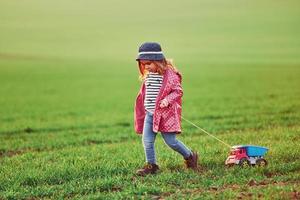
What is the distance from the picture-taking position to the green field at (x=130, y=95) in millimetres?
9562

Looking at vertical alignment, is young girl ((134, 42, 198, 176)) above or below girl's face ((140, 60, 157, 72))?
below

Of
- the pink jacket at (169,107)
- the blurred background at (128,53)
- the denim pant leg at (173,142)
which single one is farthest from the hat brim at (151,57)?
the blurred background at (128,53)

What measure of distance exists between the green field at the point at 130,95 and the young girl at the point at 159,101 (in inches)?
14.7

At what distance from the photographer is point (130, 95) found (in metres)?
33.1

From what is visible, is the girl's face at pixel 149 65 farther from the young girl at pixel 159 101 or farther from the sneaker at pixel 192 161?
the sneaker at pixel 192 161

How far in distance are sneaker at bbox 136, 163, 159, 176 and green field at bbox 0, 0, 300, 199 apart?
12cm

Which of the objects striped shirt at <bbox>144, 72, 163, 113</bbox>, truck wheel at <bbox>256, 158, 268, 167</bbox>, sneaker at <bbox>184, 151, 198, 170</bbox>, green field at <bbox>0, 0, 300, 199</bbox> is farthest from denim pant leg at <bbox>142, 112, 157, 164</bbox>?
truck wheel at <bbox>256, 158, 268, 167</bbox>

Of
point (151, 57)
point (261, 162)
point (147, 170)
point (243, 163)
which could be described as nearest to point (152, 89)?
point (151, 57)

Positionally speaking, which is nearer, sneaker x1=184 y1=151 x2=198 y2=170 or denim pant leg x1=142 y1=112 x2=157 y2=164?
denim pant leg x1=142 y1=112 x2=157 y2=164

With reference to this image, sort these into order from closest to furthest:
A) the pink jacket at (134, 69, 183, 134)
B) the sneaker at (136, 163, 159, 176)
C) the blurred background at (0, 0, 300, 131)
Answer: the pink jacket at (134, 69, 183, 134)
the sneaker at (136, 163, 159, 176)
the blurred background at (0, 0, 300, 131)

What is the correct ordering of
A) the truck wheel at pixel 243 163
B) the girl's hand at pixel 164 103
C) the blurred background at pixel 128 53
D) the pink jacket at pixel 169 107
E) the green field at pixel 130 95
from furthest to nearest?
the blurred background at pixel 128 53 → the truck wheel at pixel 243 163 → the pink jacket at pixel 169 107 → the girl's hand at pixel 164 103 → the green field at pixel 130 95

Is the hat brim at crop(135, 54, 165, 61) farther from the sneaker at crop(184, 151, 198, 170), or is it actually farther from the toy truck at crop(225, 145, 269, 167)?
the toy truck at crop(225, 145, 269, 167)

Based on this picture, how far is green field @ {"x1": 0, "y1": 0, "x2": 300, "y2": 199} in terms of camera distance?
9.56 m

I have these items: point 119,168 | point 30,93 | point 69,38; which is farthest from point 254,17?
point 119,168
